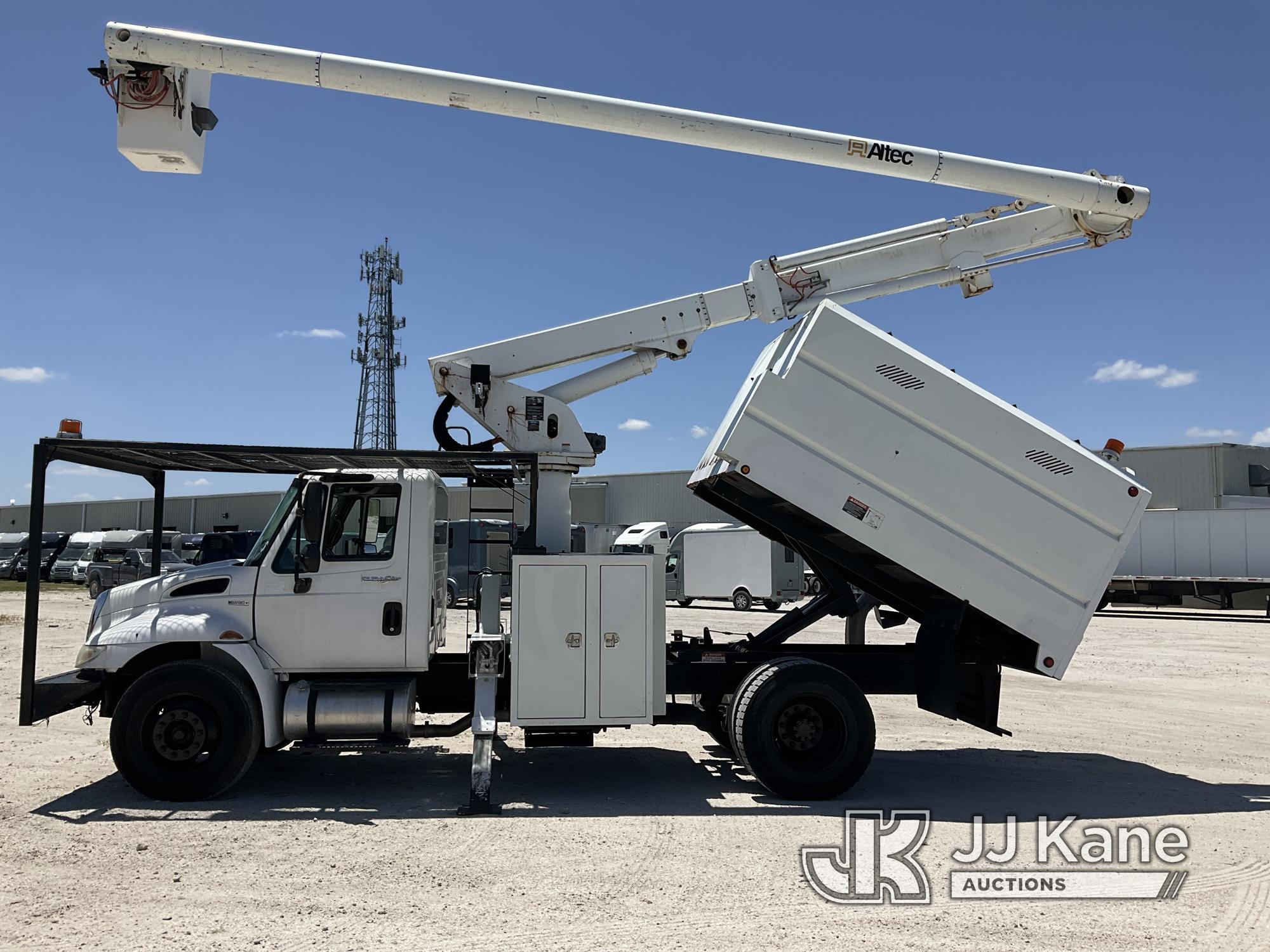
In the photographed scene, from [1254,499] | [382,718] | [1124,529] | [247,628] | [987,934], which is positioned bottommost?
[987,934]

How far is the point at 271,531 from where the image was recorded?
797cm

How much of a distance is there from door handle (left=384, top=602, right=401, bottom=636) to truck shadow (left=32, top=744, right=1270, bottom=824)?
1368 millimetres

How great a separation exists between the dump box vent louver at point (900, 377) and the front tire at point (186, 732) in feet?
19.0

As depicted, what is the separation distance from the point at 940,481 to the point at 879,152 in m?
3.02

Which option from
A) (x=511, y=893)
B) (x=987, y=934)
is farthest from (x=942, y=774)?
(x=511, y=893)

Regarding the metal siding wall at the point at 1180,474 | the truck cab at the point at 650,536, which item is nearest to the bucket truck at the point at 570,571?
the truck cab at the point at 650,536

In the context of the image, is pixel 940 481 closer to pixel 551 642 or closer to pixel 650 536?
pixel 551 642

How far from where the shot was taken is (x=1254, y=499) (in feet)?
125

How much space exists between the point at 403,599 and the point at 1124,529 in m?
6.05

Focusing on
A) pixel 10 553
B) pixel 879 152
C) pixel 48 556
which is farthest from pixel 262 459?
pixel 10 553

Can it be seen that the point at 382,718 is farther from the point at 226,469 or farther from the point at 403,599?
the point at 226,469

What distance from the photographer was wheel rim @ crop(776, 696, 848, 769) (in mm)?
7840

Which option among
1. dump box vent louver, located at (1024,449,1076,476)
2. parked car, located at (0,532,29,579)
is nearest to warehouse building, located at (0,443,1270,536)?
dump box vent louver, located at (1024,449,1076,476)


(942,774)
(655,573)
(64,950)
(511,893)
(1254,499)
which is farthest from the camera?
(1254,499)
